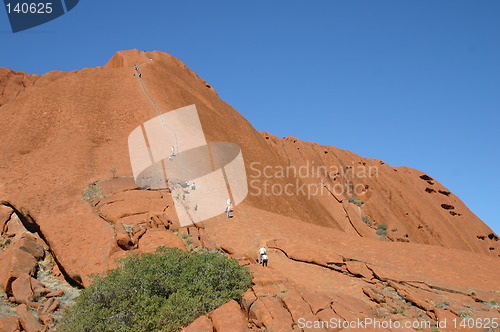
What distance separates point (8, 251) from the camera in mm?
13656

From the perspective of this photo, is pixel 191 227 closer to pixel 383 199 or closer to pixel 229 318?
pixel 229 318

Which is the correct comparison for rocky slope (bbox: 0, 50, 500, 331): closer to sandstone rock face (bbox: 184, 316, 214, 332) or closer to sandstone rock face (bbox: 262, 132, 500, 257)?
sandstone rock face (bbox: 184, 316, 214, 332)

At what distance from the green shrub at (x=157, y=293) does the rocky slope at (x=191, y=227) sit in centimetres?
64

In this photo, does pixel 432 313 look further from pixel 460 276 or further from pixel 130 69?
pixel 130 69

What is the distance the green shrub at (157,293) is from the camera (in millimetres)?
10141

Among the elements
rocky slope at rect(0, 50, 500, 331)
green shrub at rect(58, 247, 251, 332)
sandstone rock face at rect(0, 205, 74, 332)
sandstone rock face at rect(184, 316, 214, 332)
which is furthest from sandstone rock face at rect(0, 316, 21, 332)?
sandstone rock face at rect(184, 316, 214, 332)

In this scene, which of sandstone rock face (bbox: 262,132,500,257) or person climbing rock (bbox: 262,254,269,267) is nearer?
person climbing rock (bbox: 262,254,269,267)

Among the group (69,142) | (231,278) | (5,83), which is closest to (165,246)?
(231,278)

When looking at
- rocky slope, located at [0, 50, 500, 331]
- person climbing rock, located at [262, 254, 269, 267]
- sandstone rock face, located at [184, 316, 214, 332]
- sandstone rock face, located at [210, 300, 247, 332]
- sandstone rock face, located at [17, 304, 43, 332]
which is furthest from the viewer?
person climbing rock, located at [262, 254, 269, 267]

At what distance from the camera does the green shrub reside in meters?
10.1

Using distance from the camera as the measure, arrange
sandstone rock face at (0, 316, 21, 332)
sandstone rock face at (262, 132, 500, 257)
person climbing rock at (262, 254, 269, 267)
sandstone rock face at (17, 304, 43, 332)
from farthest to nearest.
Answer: sandstone rock face at (262, 132, 500, 257) → person climbing rock at (262, 254, 269, 267) → sandstone rock face at (17, 304, 43, 332) → sandstone rock face at (0, 316, 21, 332)

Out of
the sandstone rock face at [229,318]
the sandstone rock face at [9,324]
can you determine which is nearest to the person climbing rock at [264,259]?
the sandstone rock face at [229,318]

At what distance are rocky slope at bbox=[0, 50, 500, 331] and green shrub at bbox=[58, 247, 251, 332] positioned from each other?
2.09 feet

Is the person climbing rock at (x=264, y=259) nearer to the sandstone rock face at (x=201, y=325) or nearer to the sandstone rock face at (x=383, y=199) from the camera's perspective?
the sandstone rock face at (x=201, y=325)
